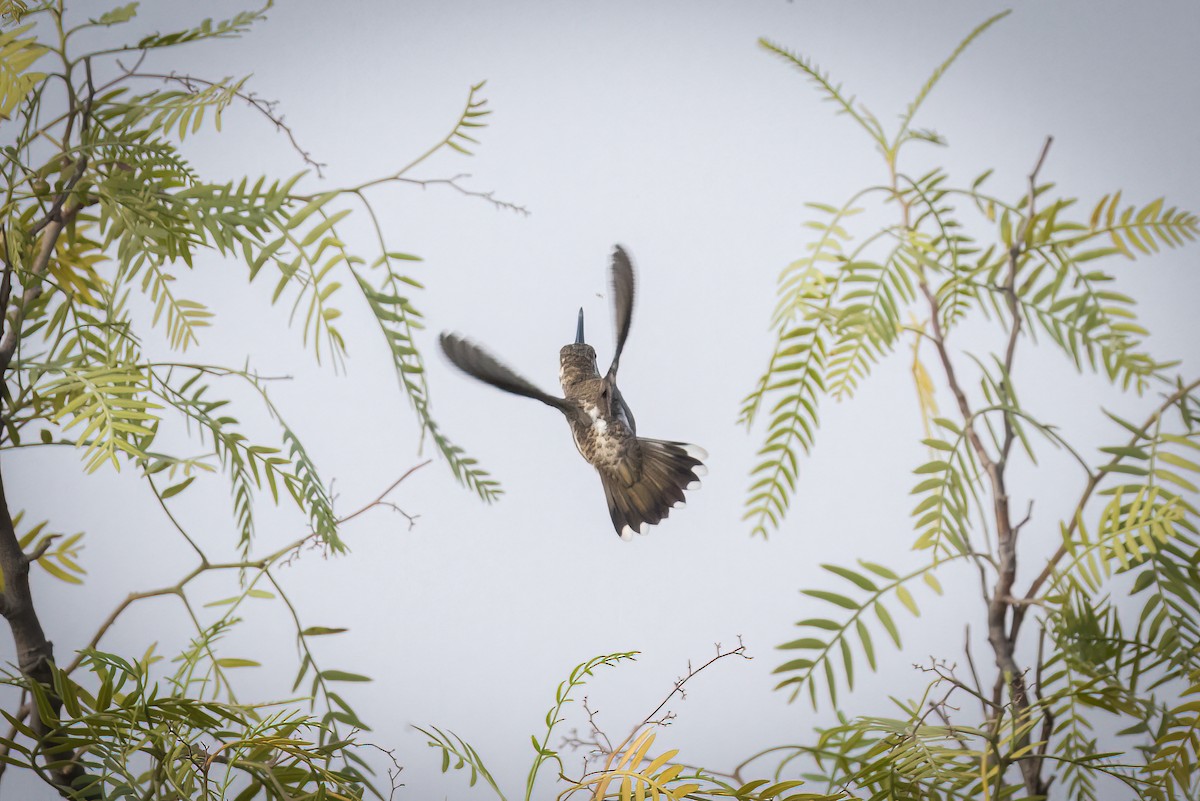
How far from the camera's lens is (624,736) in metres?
0.73

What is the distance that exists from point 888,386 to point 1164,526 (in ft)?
0.73

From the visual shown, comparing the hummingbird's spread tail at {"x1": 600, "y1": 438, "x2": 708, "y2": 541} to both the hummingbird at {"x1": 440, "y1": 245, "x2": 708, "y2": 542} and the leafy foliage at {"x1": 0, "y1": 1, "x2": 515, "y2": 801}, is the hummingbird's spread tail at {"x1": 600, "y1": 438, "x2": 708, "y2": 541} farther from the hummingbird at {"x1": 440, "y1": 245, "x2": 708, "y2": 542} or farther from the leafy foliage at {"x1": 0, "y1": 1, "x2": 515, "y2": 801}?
the leafy foliage at {"x1": 0, "y1": 1, "x2": 515, "y2": 801}

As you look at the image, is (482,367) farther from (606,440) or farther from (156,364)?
(156,364)

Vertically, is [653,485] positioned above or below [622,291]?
below

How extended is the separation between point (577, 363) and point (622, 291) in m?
0.07

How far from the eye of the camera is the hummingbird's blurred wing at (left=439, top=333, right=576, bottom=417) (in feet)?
2.15

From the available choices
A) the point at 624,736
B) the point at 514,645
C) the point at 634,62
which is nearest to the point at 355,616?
the point at 514,645

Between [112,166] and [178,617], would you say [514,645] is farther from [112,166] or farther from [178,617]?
[112,166]

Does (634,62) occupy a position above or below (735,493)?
above

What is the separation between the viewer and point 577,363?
2.24ft

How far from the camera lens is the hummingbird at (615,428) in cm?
66

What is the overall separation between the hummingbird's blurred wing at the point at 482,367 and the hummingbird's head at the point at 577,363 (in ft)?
0.09

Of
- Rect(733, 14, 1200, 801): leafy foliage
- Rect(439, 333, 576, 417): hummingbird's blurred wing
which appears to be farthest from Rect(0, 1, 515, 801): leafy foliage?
Rect(733, 14, 1200, 801): leafy foliage

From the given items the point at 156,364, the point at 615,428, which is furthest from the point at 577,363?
the point at 156,364
